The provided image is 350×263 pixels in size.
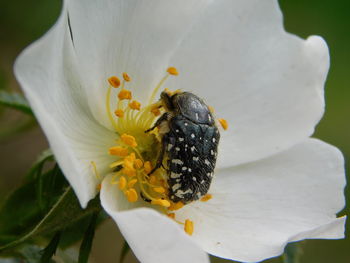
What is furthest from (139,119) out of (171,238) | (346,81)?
(346,81)

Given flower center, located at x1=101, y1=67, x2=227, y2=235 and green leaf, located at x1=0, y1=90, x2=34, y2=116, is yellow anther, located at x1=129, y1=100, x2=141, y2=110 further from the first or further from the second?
green leaf, located at x1=0, y1=90, x2=34, y2=116

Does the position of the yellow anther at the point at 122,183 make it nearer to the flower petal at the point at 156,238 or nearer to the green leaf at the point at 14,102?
the flower petal at the point at 156,238

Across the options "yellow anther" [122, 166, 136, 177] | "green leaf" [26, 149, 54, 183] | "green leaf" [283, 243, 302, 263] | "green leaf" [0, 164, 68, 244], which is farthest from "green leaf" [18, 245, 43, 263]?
"green leaf" [283, 243, 302, 263]

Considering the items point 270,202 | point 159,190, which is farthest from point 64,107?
point 270,202

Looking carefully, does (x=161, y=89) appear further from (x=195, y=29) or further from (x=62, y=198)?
(x=62, y=198)

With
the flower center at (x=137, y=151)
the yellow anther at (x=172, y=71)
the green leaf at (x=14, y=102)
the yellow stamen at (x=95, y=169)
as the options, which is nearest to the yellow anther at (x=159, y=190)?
the flower center at (x=137, y=151)
